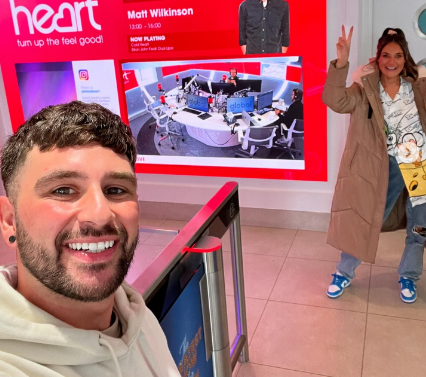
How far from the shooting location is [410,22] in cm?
302

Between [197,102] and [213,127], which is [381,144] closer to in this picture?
[213,127]

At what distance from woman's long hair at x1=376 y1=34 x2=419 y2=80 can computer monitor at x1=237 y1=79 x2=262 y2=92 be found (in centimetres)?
98

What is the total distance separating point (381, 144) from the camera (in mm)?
2467

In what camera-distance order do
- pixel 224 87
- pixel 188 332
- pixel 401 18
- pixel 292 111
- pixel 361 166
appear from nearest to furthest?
pixel 188 332, pixel 361 166, pixel 401 18, pixel 292 111, pixel 224 87

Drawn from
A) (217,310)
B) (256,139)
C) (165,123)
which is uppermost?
(165,123)

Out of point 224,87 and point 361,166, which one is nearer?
point 361,166

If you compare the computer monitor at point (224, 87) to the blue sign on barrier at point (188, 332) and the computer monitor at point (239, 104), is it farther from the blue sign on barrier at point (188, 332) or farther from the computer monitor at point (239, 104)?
the blue sign on barrier at point (188, 332)

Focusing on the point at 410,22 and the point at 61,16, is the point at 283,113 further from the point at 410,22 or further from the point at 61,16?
the point at 61,16

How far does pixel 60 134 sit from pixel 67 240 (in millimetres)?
185

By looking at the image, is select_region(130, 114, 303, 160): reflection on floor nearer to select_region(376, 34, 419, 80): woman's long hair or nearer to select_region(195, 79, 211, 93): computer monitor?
select_region(195, 79, 211, 93): computer monitor

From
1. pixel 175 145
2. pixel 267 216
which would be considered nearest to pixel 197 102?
pixel 175 145

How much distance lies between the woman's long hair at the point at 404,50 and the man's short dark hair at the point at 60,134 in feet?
6.49

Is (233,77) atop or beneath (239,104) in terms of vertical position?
atop

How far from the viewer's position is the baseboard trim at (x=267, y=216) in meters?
3.56
